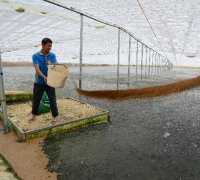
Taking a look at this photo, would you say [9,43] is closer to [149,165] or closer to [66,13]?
[66,13]

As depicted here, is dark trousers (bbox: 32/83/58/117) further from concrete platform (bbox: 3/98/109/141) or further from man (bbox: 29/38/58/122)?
concrete platform (bbox: 3/98/109/141)

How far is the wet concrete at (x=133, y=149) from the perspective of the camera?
115 inches

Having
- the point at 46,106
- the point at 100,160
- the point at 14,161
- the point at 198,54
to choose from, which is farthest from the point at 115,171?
the point at 198,54

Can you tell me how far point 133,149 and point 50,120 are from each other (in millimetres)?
1493

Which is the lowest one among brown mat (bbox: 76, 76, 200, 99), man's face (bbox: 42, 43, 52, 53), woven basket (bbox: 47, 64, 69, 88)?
brown mat (bbox: 76, 76, 200, 99)

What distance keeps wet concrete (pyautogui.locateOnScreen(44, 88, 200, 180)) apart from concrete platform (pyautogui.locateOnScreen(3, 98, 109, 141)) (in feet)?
0.54

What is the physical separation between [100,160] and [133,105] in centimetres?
311

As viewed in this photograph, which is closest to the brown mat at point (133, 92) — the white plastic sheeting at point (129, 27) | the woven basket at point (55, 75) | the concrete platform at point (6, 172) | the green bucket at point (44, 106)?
the green bucket at point (44, 106)

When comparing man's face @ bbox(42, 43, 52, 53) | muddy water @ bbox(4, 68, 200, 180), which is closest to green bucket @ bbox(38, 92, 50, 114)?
muddy water @ bbox(4, 68, 200, 180)

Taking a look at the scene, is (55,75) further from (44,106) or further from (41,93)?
(44,106)

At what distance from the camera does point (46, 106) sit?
4.70 m

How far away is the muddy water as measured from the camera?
2934 millimetres

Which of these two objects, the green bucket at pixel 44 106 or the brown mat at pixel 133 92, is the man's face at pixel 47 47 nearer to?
the green bucket at pixel 44 106

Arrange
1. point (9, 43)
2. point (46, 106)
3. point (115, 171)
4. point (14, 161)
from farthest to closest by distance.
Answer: point (9, 43) → point (46, 106) → point (14, 161) → point (115, 171)
